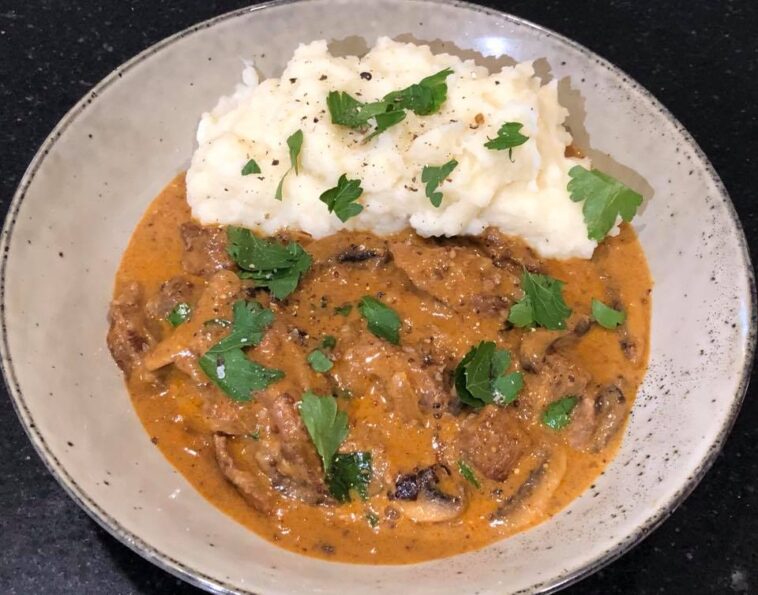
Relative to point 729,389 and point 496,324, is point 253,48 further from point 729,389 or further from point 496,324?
point 729,389

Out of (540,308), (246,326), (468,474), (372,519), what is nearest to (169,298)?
(246,326)

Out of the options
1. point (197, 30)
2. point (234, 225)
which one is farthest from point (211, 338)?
point (197, 30)

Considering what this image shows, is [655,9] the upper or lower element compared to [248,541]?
upper

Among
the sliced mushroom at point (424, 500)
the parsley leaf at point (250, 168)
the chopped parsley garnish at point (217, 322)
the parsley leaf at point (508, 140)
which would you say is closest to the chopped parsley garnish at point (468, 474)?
the sliced mushroom at point (424, 500)

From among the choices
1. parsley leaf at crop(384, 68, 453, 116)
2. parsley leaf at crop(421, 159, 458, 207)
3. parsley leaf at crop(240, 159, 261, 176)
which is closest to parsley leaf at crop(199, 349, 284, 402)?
parsley leaf at crop(240, 159, 261, 176)

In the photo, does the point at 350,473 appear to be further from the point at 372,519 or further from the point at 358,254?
the point at 358,254

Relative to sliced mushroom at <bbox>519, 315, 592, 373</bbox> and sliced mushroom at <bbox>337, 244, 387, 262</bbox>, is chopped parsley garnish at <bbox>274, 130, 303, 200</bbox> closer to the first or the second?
sliced mushroom at <bbox>337, 244, 387, 262</bbox>

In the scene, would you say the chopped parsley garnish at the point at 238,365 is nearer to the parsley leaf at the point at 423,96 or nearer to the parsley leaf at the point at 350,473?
the parsley leaf at the point at 350,473
